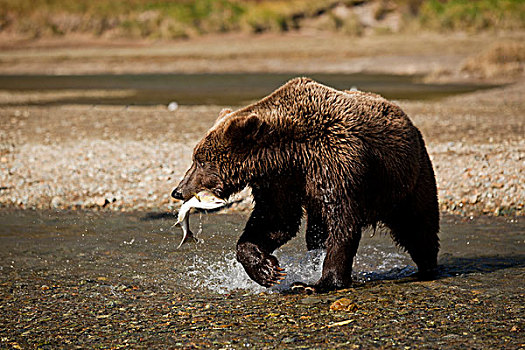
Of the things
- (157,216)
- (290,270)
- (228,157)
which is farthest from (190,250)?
(228,157)

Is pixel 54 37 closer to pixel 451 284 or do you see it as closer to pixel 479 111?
pixel 479 111

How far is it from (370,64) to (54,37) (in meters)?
Result: 20.9

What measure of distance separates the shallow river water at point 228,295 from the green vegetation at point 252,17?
33.3m

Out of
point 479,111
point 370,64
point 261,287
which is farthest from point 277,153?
point 370,64

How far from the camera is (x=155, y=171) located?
1027 centimetres

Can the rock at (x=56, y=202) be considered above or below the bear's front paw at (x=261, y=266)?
Result: below

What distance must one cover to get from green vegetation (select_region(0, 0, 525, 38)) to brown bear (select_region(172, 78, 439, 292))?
113 ft

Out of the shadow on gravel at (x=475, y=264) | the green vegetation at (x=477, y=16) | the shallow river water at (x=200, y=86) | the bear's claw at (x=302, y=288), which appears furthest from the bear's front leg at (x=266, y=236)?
the green vegetation at (x=477, y=16)

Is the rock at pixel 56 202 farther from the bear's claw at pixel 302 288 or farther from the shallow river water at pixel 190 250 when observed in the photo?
the bear's claw at pixel 302 288

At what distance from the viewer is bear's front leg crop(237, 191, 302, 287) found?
5.85 m

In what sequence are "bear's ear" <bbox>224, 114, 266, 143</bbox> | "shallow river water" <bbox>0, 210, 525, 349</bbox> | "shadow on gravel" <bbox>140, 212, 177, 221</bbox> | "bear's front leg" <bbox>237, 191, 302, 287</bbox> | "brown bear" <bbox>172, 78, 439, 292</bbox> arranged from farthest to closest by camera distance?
"shadow on gravel" <bbox>140, 212, 177, 221</bbox>
"bear's front leg" <bbox>237, 191, 302, 287</bbox>
"brown bear" <bbox>172, 78, 439, 292</bbox>
"bear's ear" <bbox>224, 114, 266, 143</bbox>
"shallow river water" <bbox>0, 210, 525, 349</bbox>

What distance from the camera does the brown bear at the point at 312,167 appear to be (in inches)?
219

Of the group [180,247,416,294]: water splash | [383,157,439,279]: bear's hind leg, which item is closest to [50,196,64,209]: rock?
[180,247,416,294]: water splash

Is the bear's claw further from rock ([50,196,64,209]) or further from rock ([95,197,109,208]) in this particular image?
rock ([50,196,64,209])
